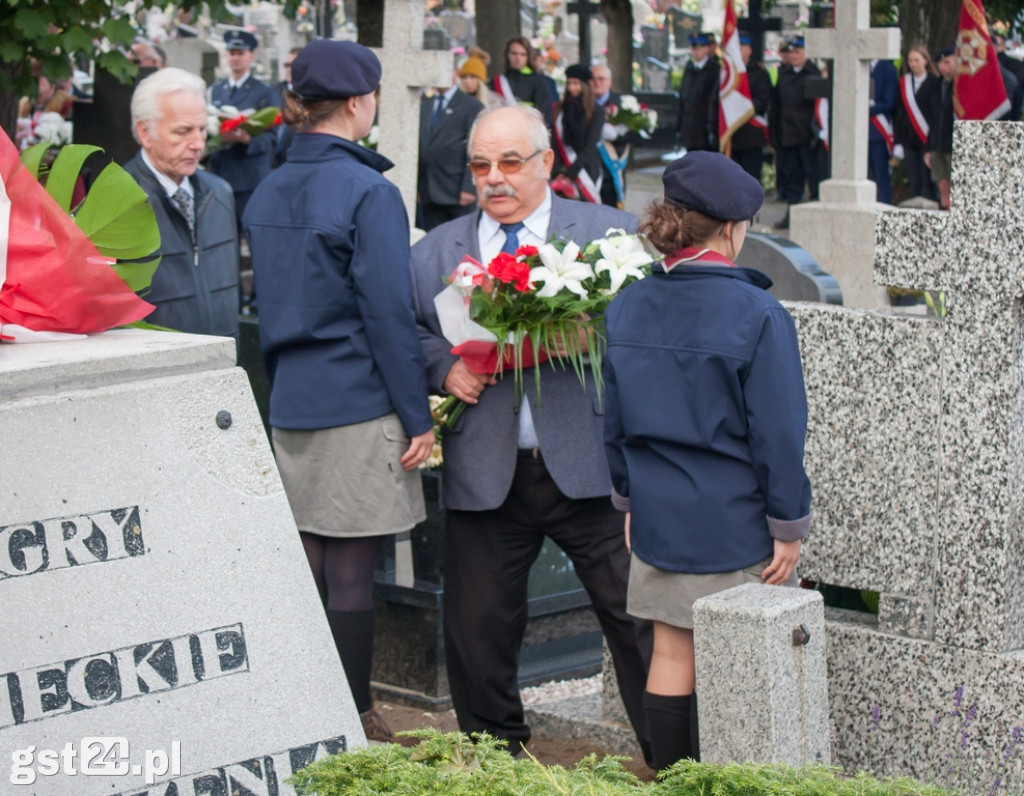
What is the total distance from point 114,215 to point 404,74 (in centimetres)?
468

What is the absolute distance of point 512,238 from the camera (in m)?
4.03

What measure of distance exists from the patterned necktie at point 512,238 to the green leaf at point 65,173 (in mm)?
1313

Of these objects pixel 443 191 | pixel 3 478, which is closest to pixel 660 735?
pixel 3 478

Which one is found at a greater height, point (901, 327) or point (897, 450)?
point (901, 327)

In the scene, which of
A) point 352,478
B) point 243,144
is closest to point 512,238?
point 352,478

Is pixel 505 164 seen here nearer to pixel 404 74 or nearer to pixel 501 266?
pixel 501 266

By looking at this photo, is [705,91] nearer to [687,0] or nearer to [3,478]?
[3,478]

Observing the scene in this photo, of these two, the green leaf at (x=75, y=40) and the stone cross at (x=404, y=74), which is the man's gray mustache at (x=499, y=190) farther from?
the green leaf at (x=75, y=40)

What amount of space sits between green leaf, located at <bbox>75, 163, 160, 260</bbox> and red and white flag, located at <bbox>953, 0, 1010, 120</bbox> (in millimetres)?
10988

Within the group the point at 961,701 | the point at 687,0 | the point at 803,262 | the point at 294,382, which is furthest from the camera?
the point at 687,0

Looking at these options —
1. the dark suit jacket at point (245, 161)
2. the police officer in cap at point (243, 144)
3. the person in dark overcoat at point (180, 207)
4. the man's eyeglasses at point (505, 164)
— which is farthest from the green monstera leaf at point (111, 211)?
the dark suit jacket at point (245, 161)

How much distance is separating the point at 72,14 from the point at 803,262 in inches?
156

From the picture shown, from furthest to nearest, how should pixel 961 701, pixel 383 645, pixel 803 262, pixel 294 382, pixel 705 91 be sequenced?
pixel 705 91
pixel 803 262
pixel 383 645
pixel 294 382
pixel 961 701

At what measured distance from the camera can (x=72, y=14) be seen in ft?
24.8
